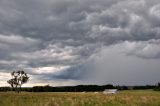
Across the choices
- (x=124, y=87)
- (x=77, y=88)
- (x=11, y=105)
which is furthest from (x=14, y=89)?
(x=11, y=105)

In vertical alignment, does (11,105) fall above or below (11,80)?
below

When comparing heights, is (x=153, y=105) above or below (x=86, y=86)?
below

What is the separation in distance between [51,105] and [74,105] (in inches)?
99.2

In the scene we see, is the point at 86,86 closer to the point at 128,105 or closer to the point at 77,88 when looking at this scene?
the point at 77,88

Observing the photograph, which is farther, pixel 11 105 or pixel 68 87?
pixel 68 87

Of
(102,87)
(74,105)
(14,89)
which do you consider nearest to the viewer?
(74,105)

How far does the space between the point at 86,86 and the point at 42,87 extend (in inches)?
971

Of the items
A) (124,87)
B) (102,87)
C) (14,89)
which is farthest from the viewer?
(124,87)

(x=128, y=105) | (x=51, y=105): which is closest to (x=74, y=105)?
(x=51, y=105)

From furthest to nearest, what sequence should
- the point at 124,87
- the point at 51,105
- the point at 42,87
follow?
1. the point at 124,87
2. the point at 42,87
3. the point at 51,105

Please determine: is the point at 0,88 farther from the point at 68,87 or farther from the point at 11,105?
the point at 11,105

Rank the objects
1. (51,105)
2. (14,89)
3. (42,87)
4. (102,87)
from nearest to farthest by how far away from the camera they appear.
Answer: (51,105) < (42,87) < (14,89) < (102,87)

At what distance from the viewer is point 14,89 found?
469ft

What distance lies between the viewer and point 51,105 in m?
24.5
